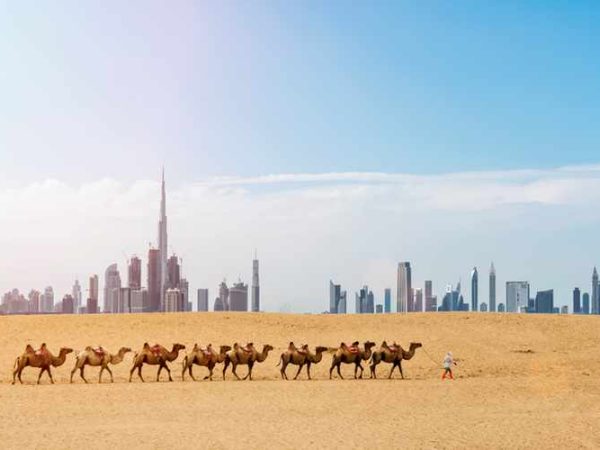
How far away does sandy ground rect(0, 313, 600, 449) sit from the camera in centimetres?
1742

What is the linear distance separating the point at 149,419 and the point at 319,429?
4115 mm

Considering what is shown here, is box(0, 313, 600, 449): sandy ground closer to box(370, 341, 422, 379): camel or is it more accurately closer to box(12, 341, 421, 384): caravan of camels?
box(12, 341, 421, 384): caravan of camels

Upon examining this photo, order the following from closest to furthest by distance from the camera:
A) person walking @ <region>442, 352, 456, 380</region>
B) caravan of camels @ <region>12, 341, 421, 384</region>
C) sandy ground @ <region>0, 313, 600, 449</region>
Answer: sandy ground @ <region>0, 313, 600, 449</region>, caravan of camels @ <region>12, 341, 421, 384</region>, person walking @ <region>442, 352, 456, 380</region>

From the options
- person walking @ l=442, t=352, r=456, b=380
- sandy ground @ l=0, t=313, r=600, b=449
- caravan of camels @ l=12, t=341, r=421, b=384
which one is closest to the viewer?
sandy ground @ l=0, t=313, r=600, b=449

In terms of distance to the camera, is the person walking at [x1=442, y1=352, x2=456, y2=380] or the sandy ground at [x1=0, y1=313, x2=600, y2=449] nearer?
the sandy ground at [x1=0, y1=313, x2=600, y2=449]

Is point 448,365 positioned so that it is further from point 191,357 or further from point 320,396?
point 191,357

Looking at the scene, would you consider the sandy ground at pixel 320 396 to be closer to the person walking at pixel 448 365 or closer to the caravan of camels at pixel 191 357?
the person walking at pixel 448 365

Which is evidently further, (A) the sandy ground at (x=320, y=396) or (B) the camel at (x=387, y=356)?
(B) the camel at (x=387, y=356)

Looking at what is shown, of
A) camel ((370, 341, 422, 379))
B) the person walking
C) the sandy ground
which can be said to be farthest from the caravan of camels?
the person walking

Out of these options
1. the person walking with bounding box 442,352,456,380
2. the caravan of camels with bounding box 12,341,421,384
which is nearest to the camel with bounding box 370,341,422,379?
the caravan of camels with bounding box 12,341,421,384

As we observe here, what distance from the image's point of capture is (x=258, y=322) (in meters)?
46.0

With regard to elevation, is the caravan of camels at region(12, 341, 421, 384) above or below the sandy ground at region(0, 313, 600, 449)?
above

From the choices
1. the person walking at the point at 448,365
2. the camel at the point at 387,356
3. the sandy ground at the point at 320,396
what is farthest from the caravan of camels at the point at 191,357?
the person walking at the point at 448,365

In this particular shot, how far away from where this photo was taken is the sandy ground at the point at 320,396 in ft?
57.2
